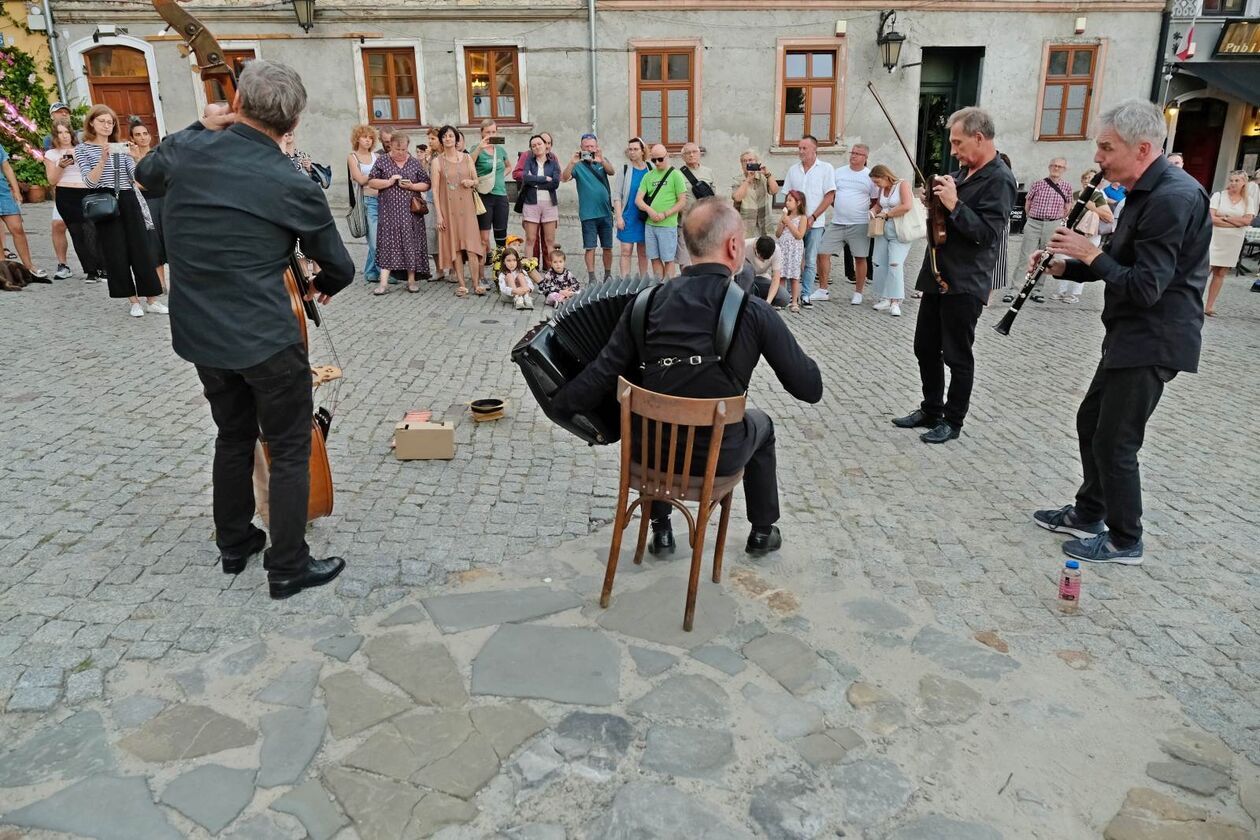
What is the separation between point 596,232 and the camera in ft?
36.8

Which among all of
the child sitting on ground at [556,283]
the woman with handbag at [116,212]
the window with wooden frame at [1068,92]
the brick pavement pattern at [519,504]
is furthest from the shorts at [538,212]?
the window with wooden frame at [1068,92]

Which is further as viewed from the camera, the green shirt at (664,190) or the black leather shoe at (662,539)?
the green shirt at (664,190)

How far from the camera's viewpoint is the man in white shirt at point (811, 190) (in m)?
10.8

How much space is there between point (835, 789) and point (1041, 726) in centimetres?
84

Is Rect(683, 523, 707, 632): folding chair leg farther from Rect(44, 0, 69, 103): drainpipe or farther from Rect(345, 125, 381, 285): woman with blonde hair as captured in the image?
Rect(44, 0, 69, 103): drainpipe

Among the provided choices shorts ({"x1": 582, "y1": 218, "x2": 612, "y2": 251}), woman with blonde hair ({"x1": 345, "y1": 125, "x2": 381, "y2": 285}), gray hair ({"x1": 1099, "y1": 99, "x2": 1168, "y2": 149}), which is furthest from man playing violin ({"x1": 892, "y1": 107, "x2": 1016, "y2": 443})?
woman with blonde hair ({"x1": 345, "y1": 125, "x2": 381, "y2": 285})

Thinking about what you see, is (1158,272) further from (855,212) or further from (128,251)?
(128,251)

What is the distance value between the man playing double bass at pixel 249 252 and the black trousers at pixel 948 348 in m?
3.88

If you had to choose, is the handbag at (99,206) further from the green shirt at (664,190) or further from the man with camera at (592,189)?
the green shirt at (664,190)

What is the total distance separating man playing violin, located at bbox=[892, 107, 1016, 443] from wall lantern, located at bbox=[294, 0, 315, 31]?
14.9 metres

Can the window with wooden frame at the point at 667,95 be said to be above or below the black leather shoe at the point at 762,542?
above

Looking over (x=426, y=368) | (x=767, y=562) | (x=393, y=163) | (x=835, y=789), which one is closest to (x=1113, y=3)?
(x=393, y=163)

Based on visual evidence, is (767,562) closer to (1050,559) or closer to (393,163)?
(1050,559)

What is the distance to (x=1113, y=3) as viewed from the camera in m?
18.8
